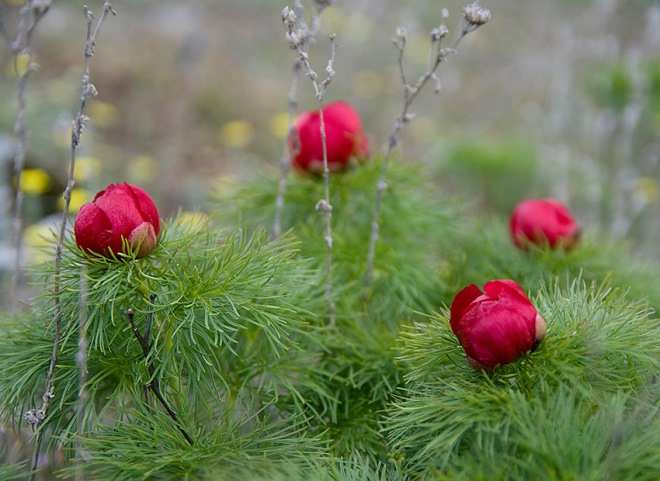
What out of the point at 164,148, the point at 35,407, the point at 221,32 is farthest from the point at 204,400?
the point at 221,32

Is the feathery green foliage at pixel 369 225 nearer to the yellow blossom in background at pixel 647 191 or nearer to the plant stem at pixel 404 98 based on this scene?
the plant stem at pixel 404 98

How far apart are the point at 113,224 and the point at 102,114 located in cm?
243

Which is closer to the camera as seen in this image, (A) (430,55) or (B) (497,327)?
(B) (497,327)

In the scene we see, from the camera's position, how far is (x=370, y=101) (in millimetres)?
3641

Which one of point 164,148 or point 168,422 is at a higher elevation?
point 168,422

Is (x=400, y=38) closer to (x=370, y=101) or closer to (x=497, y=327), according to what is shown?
(x=497, y=327)

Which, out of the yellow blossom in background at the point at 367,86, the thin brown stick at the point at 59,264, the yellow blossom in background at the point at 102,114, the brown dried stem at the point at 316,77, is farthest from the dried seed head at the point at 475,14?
the yellow blossom in background at the point at 367,86

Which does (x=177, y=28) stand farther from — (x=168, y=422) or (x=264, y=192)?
(x=168, y=422)

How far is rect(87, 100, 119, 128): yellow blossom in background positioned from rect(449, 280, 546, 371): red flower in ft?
7.94

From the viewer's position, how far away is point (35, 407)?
757 millimetres

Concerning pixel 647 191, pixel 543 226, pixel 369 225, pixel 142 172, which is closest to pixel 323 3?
pixel 369 225

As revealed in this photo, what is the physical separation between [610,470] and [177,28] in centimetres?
435

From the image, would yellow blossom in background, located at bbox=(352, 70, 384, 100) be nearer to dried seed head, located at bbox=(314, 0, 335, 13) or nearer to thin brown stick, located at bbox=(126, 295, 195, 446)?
dried seed head, located at bbox=(314, 0, 335, 13)

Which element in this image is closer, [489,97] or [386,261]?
[386,261]
